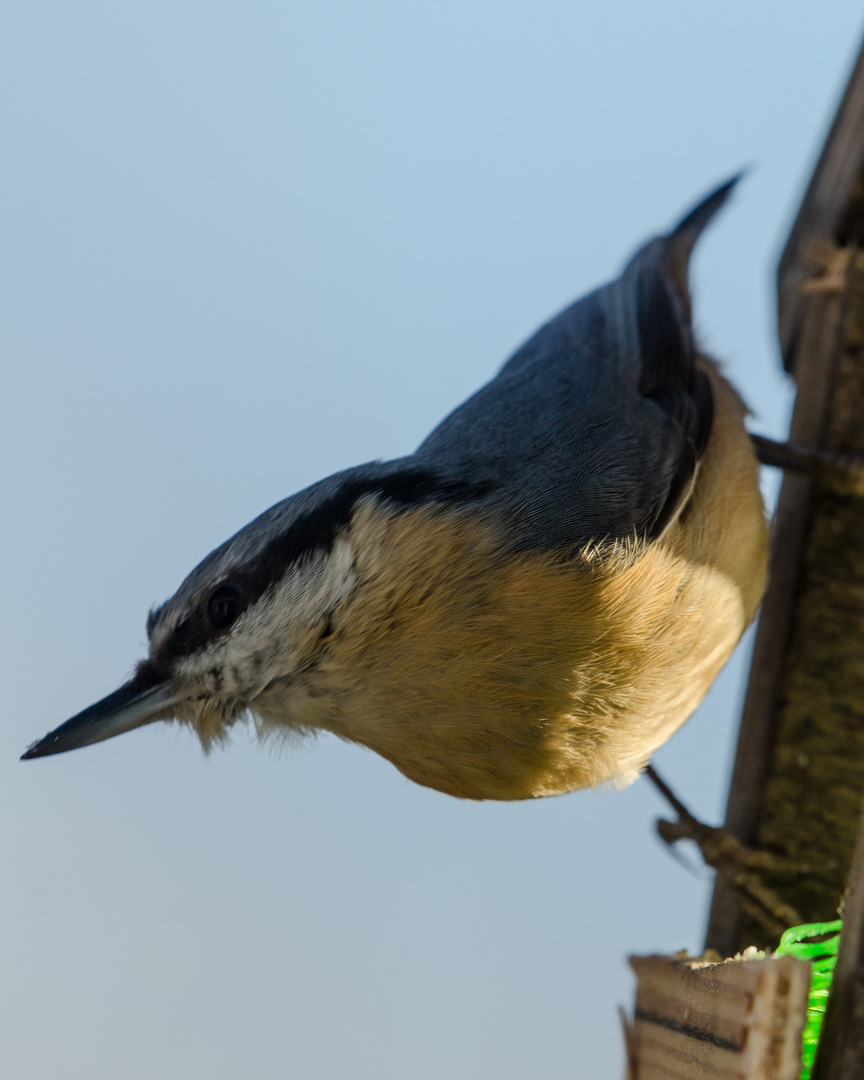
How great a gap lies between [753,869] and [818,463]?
735 mm

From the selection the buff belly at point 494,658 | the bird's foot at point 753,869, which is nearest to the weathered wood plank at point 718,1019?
the buff belly at point 494,658

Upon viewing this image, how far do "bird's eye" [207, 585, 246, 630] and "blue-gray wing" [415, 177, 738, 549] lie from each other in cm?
35

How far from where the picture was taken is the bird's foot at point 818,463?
182 centimetres

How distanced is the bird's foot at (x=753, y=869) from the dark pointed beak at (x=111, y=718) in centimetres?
106

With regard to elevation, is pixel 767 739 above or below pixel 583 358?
below

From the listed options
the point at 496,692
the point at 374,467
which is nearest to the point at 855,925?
the point at 496,692

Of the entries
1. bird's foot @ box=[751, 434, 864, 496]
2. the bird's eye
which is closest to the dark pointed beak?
the bird's eye

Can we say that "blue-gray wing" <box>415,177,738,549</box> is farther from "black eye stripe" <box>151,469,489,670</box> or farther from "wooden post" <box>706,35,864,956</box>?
"wooden post" <box>706,35,864,956</box>

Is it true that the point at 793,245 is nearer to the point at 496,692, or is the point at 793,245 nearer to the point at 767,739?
the point at 767,739

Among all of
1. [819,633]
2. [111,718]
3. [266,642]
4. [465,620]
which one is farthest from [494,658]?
[819,633]

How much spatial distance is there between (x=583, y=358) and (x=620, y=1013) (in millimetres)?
1143

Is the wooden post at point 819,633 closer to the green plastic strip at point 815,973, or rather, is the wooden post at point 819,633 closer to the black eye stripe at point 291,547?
the green plastic strip at point 815,973

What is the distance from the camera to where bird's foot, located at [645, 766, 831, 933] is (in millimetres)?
1793

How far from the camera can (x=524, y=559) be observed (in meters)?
1.37
